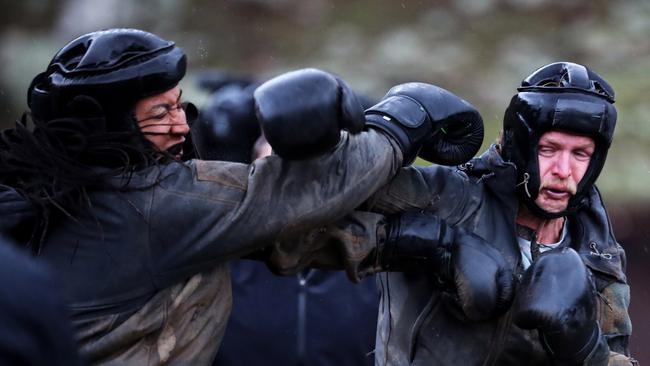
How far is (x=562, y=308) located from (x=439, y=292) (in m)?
0.51

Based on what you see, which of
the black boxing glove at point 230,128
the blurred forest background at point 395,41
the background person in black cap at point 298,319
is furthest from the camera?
the blurred forest background at point 395,41

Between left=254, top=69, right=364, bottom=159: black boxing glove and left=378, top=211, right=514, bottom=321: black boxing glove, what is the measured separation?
48 cm

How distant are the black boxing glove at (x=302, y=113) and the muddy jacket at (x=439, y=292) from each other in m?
0.48

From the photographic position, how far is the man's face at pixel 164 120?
3.76 meters

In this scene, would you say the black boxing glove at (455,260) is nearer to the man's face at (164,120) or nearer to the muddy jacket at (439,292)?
the muddy jacket at (439,292)

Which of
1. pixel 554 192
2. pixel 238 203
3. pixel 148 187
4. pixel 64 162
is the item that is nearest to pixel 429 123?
pixel 554 192

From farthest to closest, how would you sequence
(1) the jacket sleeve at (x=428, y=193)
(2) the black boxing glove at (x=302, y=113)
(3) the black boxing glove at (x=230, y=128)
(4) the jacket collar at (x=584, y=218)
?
(3) the black boxing glove at (x=230, y=128) → (4) the jacket collar at (x=584, y=218) → (1) the jacket sleeve at (x=428, y=193) → (2) the black boxing glove at (x=302, y=113)

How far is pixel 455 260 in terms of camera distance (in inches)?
157

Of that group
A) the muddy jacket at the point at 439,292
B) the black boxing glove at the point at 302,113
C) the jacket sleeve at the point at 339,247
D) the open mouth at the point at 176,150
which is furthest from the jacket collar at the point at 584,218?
the open mouth at the point at 176,150

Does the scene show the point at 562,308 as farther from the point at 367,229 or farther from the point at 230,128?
the point at 230,128

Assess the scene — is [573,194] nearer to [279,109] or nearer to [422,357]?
[422,357]

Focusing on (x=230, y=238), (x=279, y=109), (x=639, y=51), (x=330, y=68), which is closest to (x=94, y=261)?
(x=230, y=238)

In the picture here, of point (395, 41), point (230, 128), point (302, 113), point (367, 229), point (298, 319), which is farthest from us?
point (395, 41)

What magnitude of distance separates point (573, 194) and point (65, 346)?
2721 millimetres
